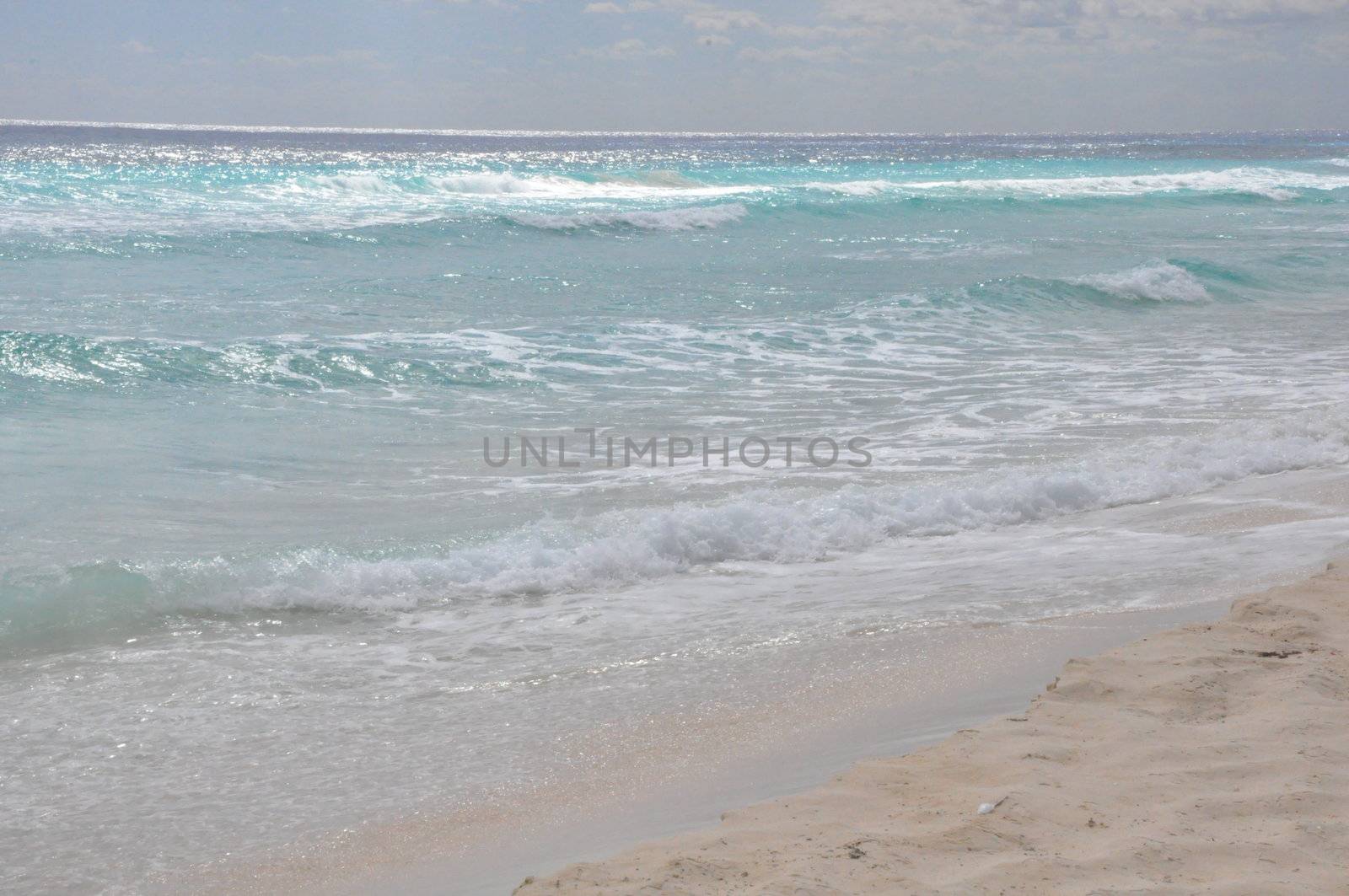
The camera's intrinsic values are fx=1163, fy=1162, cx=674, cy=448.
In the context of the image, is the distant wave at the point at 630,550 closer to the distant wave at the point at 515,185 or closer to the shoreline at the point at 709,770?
the shoreline at the point at 709,770

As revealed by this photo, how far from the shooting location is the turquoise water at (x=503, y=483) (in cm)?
394

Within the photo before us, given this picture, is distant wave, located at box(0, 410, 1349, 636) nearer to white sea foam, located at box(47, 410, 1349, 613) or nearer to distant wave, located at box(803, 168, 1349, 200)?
white sea foam, located at box(47, 410, 1349, 613)

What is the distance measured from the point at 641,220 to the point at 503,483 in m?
19.7

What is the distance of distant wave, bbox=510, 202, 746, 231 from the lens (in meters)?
24.5

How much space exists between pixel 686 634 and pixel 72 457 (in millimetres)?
4720

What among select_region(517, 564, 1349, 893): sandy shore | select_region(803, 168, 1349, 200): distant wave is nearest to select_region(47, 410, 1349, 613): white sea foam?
select_region(517, 564, 1349, 893): sandy shore

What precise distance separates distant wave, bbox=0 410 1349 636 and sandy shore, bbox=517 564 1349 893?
86.2 inches

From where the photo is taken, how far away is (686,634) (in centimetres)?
472

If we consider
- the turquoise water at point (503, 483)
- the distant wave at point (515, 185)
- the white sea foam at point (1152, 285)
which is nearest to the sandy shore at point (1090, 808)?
the turquoise water at point (503, 483)

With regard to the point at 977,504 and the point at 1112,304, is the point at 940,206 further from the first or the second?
the point at 977,504

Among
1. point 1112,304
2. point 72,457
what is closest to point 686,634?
point 72,457

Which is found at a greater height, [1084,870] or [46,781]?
[1084,870]

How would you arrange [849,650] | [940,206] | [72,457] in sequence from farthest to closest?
1. [940,206]
2. [72,457]
3. [849,650]

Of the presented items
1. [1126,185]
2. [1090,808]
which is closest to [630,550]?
[1090,808]
